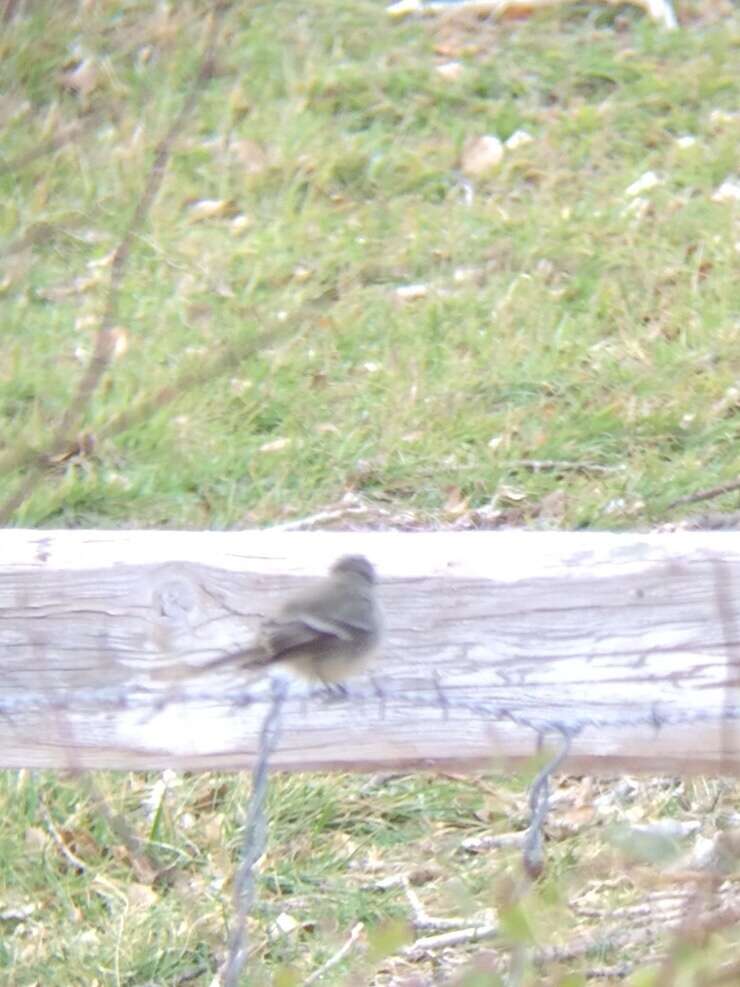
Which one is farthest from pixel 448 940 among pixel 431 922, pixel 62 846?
pixel 62 846

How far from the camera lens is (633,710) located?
1.82 m

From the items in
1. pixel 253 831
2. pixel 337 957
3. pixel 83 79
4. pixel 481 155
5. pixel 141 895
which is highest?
pixel 253 831

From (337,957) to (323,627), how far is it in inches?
44.1

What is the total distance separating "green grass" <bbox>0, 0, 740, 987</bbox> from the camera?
10.3 feet

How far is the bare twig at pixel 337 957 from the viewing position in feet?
8.66

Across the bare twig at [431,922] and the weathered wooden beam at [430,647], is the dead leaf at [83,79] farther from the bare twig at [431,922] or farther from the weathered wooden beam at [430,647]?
the weathered wooden beam at [430,647]

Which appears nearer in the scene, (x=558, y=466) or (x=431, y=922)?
(x=431, y=922)

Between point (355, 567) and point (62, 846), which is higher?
point (355, 567)

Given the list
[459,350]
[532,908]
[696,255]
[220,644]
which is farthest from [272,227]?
[532,908]

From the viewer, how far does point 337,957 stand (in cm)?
264

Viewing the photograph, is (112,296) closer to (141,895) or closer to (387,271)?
(141,895)

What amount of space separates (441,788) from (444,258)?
7.21 ft

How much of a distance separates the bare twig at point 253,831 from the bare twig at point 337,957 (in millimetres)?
890

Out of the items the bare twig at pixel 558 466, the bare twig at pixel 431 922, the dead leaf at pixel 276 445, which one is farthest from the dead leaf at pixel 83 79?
the bare twig at pixel 431 922
